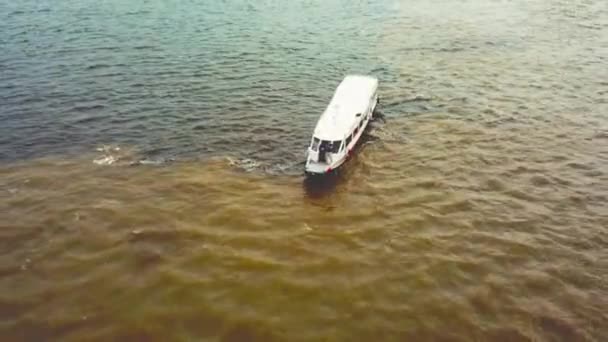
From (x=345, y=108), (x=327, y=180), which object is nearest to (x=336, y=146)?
(x=327, y=180)

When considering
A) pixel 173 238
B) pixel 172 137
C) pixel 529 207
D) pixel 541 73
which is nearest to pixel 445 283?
pixel 529 207

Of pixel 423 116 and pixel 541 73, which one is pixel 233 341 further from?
pixel 541 73

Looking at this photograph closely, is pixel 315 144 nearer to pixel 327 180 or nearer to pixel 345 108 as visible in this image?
pixel 327 180

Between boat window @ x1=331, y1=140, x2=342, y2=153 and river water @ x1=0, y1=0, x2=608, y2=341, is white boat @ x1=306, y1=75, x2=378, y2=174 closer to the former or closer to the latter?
boat window @ x1=331, y1=140, x2=342, y2=153

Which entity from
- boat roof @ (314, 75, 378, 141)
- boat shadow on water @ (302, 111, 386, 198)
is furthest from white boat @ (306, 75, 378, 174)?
boat shadow on water @ (302, 111, 386, 198)

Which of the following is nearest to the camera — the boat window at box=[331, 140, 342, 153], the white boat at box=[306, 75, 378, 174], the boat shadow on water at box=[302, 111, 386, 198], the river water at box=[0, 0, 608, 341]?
the river water at box=[0, 0, 608, 341]

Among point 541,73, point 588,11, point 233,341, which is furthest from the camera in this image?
point 588,11

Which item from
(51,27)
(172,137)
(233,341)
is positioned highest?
(51,27)

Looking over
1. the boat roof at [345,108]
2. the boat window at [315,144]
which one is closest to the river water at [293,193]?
the boat window at [315,144]
